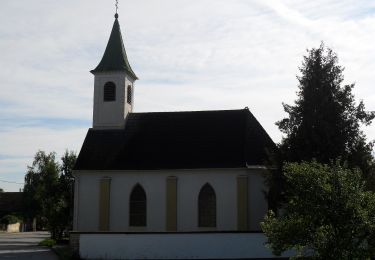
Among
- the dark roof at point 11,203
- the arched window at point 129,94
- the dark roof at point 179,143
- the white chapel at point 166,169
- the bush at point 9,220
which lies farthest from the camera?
the dark roof at point 11,203

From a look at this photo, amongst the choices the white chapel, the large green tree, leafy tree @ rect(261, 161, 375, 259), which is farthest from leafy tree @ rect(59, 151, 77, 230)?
leafy tree @ rect(261, 161, 375, 259)

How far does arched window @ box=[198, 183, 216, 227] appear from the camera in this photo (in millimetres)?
33094

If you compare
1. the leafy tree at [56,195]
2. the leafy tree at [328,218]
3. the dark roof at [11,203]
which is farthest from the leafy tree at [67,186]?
the dark roof at [11,203]

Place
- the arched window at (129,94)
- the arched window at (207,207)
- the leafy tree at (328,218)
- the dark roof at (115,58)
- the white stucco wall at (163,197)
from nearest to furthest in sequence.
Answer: the leafy tree at (328,218)
the white stucco wall at (163,197)
the arched window at (207,207)
the dark roof at (115,58)
the arched window at (129,94)

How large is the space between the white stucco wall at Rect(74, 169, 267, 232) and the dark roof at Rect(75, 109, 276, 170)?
588 millimetres

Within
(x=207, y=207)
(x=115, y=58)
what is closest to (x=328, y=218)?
(x=207, y=207)

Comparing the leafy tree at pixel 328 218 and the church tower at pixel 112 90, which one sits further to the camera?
the church tower at pixel 112 90

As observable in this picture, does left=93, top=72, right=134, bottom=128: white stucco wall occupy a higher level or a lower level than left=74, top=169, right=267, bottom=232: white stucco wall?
higher

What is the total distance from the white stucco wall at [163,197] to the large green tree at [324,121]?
5565 mm

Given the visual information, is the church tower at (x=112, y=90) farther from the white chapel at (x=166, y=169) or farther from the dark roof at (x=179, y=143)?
the dark roof at (x=179, y=143)

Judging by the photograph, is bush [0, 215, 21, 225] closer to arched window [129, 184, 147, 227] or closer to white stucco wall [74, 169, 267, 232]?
white stucco wall [74, 169, 267, 232]

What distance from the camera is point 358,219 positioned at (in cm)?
1375

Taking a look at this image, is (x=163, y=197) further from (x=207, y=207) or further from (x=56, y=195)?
(x=56, y=195)

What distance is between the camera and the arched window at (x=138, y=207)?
34.0 meters
